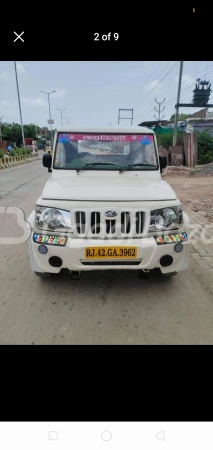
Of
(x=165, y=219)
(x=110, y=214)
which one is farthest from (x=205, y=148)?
(x=110, y=214)

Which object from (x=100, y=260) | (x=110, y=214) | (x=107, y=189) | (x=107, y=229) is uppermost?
(x=107, y=189)

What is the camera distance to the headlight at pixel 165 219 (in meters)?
2.73

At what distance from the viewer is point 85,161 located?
3.68 metres

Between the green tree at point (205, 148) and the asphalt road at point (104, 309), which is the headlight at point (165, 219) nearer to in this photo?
the asphalt road at point (104, 309)

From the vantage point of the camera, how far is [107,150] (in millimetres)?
3750

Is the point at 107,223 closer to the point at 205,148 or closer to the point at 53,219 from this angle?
the point at 53,219

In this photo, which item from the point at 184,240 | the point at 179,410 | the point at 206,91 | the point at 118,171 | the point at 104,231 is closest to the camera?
the point at 179,410

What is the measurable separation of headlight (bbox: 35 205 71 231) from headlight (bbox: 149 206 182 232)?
85 centimetres

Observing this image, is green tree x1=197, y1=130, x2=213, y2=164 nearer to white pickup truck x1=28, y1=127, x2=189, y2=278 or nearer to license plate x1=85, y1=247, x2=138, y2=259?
white pickup truck x1=28, y1=127, x2=189, y2=278

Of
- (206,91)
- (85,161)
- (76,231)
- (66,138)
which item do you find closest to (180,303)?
(76,231)

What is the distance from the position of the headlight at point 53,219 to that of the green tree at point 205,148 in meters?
16.5

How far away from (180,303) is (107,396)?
4.63ft

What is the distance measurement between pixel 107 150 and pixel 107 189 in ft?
3.59

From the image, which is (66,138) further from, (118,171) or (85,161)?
(118,171)
